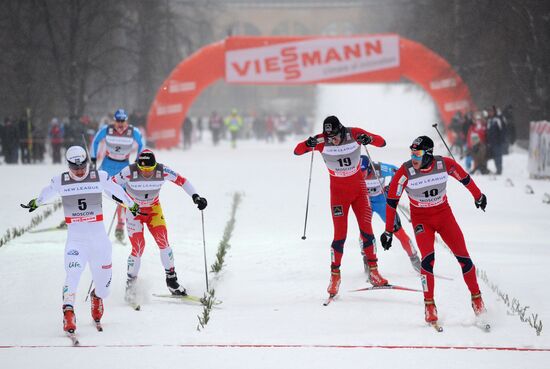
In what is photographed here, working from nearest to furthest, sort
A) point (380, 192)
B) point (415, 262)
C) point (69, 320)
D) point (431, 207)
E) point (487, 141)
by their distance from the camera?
point (69, 320) < point (431, 207) < point (415, 262) < point (380, 192) < point (487, 141)

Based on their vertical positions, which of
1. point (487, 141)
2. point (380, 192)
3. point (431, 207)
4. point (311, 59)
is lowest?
point (487, 141)

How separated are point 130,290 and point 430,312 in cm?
392

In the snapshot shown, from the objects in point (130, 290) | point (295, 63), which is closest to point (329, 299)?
point (130, 290)

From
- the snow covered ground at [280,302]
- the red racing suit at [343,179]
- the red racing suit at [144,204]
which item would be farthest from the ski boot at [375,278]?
the red racing suit at [144,204]

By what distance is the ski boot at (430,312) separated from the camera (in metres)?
9.99

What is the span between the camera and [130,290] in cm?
1164

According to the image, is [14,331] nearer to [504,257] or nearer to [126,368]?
[126,368]

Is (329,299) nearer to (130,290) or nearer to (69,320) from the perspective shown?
(130,290)

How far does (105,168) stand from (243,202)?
226 inches

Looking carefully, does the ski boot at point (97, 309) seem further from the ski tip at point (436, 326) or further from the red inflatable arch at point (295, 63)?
the red inflatable arch at point (295, 63)

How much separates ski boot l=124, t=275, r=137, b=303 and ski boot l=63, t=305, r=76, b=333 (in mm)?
1798

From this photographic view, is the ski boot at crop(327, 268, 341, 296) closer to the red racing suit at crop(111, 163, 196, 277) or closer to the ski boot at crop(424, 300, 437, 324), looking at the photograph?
the ski boot at crop(424, 300, 437, 324)

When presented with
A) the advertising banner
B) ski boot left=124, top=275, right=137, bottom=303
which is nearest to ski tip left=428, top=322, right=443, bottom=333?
ski boot left=124, top=275, right=137, bottom=303

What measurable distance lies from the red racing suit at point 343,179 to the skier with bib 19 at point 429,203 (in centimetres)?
138
